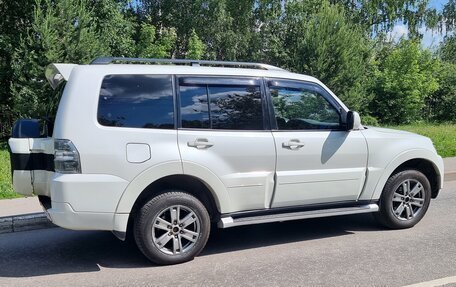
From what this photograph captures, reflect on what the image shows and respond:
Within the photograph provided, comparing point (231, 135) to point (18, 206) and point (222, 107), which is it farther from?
point (18, 206)

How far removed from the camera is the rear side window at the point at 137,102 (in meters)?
4.61

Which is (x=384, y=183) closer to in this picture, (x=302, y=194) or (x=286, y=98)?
(x=302, y=194)

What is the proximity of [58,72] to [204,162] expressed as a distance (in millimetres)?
1793

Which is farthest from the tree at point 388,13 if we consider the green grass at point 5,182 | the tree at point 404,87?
the green grass at point 5,182

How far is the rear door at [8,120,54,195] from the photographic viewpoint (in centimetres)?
489

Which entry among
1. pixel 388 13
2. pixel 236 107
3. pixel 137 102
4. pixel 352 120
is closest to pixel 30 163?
pixel 137 102

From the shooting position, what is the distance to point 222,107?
511cm

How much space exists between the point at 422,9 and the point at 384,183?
121 ft

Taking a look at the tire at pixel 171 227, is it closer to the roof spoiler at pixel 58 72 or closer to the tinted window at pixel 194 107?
the tinted window at pixel 194 107

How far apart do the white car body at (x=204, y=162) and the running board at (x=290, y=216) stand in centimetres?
2

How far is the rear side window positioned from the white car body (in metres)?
0.07

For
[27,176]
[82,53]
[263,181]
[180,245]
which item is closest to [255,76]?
[263,181]

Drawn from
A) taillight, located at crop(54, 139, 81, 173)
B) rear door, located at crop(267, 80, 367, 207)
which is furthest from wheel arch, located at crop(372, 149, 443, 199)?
taillight, located at crop(54, 139, 81, 173)

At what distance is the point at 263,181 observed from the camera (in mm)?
5125
